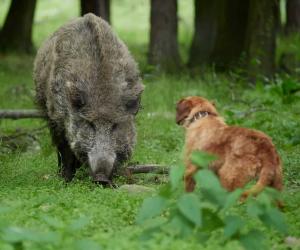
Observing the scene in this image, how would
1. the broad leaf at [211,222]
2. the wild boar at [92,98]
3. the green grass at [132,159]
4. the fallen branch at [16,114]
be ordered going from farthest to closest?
the fallen branch at [16,114]
the wild boar at [92,98]
the green grass at [132,159]
the broad leaf at [211,222]

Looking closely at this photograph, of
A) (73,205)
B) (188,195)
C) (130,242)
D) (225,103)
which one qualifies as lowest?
(225,103)

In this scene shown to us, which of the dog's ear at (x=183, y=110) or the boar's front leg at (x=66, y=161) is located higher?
the dog's ear at (x=183, y=110)

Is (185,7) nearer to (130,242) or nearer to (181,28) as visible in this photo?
(181,28)

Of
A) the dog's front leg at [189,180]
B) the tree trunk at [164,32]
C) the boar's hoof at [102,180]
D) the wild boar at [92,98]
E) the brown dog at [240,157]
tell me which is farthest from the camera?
the tree trunk at [164,32]

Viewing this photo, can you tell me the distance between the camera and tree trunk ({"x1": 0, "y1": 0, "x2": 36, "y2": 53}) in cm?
2361

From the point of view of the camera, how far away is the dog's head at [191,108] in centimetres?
756

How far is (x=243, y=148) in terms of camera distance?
674 centimetres

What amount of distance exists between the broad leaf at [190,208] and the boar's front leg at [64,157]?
15.1 feet

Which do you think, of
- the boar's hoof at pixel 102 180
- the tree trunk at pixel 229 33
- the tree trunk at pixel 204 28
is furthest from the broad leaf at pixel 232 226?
the tree trunk at pixel 204 28

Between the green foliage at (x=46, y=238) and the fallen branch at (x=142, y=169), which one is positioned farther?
the fallen branch at (x=142, y=169)

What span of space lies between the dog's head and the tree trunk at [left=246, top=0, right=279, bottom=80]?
25.1ft

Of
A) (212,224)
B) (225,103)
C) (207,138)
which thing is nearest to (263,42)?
(225,103)

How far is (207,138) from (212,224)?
71.8 inches

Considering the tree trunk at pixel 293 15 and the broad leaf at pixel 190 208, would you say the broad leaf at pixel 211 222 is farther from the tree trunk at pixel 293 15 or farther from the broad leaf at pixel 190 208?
the tree trunk at pixel 293 15
